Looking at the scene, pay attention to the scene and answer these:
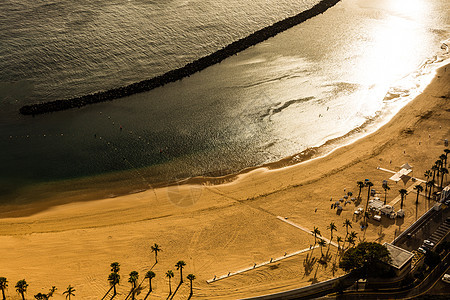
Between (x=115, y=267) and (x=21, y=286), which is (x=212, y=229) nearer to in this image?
(x=115, y=267)

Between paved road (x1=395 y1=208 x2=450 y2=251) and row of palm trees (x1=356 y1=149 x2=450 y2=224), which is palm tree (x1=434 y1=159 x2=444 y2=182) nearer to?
row of palm trees (x1=356 y1=149 x2=450 y2=224)

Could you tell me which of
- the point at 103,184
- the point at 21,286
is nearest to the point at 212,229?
the point at 103,184

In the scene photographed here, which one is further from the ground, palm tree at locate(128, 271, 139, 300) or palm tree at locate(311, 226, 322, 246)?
palm tree at locate(128, 271, 139, 300)

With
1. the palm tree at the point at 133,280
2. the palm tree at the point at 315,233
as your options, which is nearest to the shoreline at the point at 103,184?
the palm tree at the point at 315,233

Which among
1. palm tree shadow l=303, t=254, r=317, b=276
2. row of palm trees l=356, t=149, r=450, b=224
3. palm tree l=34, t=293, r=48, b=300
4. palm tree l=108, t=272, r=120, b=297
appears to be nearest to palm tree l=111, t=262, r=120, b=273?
palm tree l=108, t=272, r=120, b=297

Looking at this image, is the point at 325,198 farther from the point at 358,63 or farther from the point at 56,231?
the point at 358,63

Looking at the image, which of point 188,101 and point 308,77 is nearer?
point 188,101

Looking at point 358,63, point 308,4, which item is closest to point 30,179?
point 358,63
